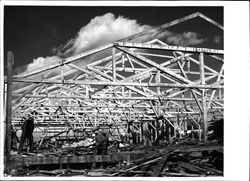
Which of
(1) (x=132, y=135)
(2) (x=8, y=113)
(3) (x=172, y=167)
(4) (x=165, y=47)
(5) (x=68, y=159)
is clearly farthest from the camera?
(1) (x=132, y=135)

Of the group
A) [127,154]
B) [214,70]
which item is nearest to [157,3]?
[127,154]

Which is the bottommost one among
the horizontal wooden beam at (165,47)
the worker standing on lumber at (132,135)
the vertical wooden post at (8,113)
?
the worker standing on lumber at (132,135)

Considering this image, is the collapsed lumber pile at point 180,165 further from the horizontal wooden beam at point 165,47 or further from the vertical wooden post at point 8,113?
the horizontal wooden beam at point 165,47

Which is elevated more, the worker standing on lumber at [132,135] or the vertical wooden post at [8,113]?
the vertical wooden post at [8,113]

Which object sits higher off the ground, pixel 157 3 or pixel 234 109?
pixel 157 3

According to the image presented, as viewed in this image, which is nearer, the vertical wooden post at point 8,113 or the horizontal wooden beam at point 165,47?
the vertical wooden post at point 8,113

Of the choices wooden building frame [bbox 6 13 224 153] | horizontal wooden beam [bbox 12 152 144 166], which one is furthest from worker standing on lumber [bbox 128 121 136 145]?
horizontal wooden beam [bbox 12 152 144 166]

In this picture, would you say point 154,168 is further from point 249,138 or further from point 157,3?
point 157,3

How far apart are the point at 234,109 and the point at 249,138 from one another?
0.94 m

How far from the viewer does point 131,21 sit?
11016 mm

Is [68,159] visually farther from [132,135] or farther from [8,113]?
[132,135]

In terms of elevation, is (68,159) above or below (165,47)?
below

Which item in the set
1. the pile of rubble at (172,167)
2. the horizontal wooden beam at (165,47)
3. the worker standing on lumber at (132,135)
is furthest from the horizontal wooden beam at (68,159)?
the worker standing on lumber at (132,135)

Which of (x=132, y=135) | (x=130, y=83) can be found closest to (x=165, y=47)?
(x=130, y=83)
